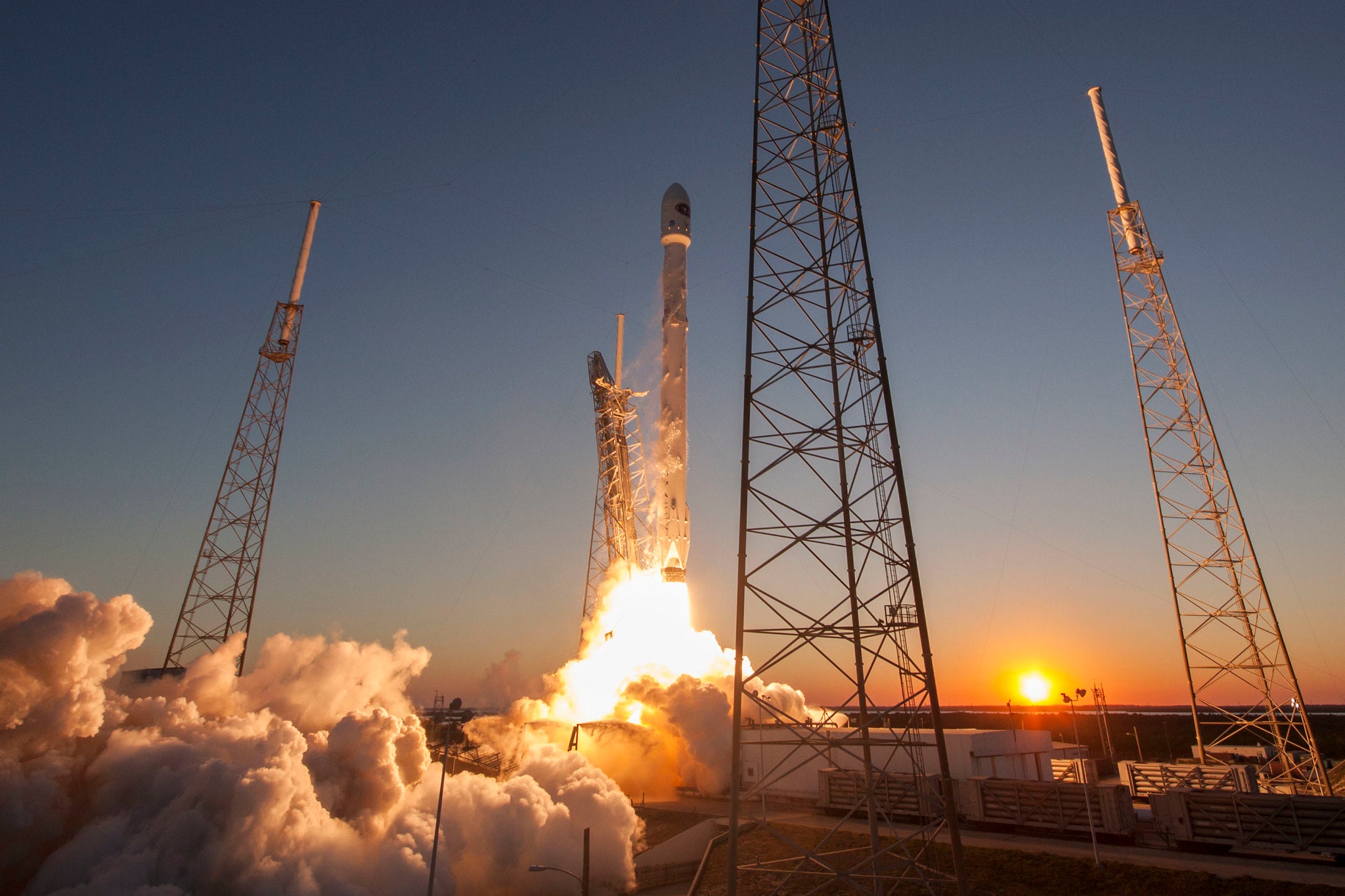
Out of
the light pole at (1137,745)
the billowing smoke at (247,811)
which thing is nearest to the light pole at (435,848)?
the billowing smoke at (247,811)

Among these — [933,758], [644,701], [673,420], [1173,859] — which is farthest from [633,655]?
[1173,859]

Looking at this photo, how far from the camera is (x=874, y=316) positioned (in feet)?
67.2

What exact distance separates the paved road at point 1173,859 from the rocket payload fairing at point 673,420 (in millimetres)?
15992

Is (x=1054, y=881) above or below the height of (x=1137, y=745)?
below

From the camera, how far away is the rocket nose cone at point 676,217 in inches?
1853

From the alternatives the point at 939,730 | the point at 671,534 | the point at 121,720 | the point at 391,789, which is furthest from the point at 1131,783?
the point at 121,720

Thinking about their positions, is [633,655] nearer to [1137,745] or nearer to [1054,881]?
[1054,881]

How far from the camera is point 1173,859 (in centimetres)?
2520

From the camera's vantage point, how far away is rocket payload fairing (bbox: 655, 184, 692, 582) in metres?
Answer: 43.5

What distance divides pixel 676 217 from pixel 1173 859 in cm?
3915

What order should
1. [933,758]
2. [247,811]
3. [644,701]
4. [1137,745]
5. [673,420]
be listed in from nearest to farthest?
1. [247,811]
2. [933,758]
3. [644,701]
4. [673,420]
5. [1137,745]

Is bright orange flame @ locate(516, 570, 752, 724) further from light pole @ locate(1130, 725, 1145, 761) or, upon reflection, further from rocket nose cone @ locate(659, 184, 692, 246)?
light pole @ locate(1130, 725, 1145, 761)

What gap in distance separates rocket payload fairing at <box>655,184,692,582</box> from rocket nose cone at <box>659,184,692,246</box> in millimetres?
52

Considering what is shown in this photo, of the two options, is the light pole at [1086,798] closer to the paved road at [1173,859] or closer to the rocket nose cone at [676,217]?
the paved road at [1173,859]
